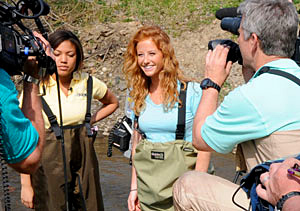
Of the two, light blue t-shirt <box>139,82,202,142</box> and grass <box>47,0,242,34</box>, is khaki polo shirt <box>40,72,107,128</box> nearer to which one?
light blue t-shirt <box>139,82,202,142</box>

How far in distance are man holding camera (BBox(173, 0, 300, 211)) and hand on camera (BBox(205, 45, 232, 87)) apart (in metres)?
0.21

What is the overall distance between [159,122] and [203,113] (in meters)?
0.80

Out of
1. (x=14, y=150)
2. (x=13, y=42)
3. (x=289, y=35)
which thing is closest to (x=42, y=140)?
(x=14, y=150)

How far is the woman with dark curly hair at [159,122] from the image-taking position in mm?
3223

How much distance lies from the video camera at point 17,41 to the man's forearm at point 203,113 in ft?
2.82

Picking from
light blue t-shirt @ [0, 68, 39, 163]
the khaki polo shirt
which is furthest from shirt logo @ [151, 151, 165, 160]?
light blue t-shirt @ [0, 68, 39, 163]

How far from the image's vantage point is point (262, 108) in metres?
2.16

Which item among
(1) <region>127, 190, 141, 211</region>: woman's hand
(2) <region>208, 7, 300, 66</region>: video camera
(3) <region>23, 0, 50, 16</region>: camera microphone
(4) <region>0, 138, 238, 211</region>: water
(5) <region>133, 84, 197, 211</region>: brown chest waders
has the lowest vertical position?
(4) <region>0, 138, 238, 211</region>: water

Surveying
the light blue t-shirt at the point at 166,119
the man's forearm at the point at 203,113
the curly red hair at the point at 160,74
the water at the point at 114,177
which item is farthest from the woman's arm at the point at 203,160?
the water at the point at 114,177

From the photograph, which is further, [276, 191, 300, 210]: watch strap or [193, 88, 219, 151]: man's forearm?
[193, 88, 219, 151]: man's forearm

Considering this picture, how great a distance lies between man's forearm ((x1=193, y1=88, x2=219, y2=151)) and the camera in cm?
246

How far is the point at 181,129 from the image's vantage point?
3283mm

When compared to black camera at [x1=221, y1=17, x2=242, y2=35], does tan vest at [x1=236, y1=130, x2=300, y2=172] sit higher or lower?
lower

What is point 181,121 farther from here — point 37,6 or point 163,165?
point 37,6
